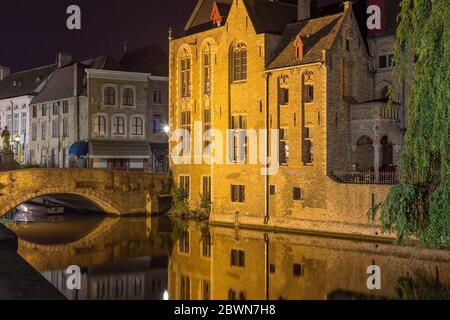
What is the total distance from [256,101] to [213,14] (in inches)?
326

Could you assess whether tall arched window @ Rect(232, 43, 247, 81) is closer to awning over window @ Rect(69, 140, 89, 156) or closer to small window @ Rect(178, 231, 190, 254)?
small window @ Rect(178, 231, 190, 254)

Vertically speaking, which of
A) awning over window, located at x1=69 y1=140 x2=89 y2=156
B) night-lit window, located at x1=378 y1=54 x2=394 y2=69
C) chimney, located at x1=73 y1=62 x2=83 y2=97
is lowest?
awning over window, located at x1=69 y1=140 x2=89 y2=156

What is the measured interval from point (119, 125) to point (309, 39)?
22903mm

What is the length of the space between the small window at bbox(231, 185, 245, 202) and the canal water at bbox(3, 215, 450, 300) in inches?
78.9

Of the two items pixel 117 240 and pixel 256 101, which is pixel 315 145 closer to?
pixel 256 101

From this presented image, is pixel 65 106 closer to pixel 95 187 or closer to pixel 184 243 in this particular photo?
pixel 95 187

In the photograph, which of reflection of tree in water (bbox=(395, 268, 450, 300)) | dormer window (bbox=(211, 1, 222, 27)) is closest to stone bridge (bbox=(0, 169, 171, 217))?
dormer window (bbox=(211, 1, 222, 27))

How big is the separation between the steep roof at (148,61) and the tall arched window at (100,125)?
5.11m

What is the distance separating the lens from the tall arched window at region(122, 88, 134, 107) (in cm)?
5419

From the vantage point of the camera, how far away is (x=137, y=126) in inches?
2162

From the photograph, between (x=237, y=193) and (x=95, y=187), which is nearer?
(x=237, y=193)

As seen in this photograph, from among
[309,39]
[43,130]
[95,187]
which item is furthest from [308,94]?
[43,130]
